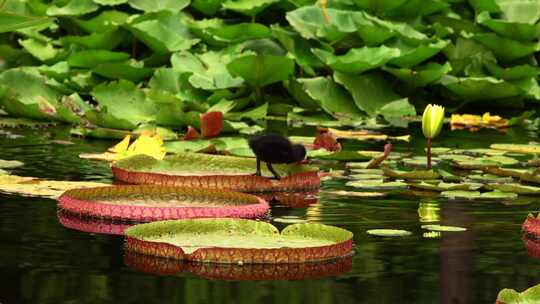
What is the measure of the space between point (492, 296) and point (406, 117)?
21.2 feet

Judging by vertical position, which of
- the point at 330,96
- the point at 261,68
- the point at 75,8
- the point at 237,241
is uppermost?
the point at 75,8

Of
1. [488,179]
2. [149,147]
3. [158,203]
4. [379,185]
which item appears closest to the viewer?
[158,203]

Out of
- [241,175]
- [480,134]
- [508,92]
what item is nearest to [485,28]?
[508,92]

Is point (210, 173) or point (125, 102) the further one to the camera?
point (125, 102)

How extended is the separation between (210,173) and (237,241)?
6.47 ft

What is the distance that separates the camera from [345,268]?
4996 mm

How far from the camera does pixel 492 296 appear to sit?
461cm

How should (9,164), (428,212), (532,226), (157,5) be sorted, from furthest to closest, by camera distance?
(157,5)
(9,164)
(428,212)
(532,226)

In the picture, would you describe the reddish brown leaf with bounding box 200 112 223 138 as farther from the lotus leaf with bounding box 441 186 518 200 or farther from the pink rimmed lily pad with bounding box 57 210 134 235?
the pink rimmed lily pad with bounding box 57 210 134 235

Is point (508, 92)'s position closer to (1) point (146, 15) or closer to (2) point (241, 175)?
(1) point (146, 15)

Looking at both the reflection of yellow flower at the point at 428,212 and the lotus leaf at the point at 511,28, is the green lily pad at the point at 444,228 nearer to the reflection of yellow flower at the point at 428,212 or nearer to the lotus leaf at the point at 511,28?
the reflection of yellow flower at the point at 428,212

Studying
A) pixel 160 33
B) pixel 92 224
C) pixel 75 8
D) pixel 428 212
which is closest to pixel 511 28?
pixel 160 33

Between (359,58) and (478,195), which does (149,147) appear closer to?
(478,195)

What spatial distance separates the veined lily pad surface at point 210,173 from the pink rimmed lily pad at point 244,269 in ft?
5.73
